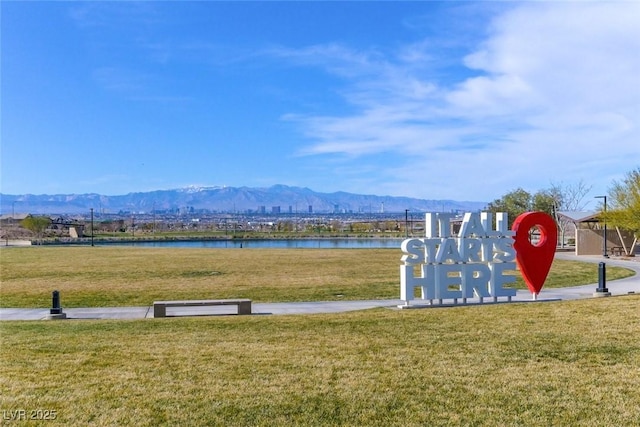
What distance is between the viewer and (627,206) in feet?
149

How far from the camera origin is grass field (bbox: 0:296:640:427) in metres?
6.95

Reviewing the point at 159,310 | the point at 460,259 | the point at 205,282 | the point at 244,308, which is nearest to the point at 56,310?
the point at 159,310

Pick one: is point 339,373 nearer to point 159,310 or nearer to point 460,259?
point 159,310

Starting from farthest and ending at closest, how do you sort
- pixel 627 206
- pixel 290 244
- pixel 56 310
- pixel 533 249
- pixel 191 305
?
pixel 290 244 → pixel 627 206 → pixel 533 249 → pixel 191 305 → pixel 56 310

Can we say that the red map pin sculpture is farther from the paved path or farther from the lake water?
the lake water

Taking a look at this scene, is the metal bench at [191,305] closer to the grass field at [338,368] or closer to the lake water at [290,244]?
the grass field at [338,368]

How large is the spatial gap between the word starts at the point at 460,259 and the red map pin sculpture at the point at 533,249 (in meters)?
0.38

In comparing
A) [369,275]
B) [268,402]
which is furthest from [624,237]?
[268,402]

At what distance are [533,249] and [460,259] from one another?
9.50ft

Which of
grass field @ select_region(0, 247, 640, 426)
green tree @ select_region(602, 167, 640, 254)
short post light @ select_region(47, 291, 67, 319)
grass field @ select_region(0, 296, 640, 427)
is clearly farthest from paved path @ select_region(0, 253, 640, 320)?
green tree @ select_region(602, 167, 640, 254)

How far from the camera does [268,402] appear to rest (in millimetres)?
7348

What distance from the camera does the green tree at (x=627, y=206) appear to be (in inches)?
1629

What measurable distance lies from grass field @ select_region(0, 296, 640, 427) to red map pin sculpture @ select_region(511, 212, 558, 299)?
229 inches

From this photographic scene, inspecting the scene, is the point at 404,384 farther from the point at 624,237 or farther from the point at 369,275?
the point at 624,237
